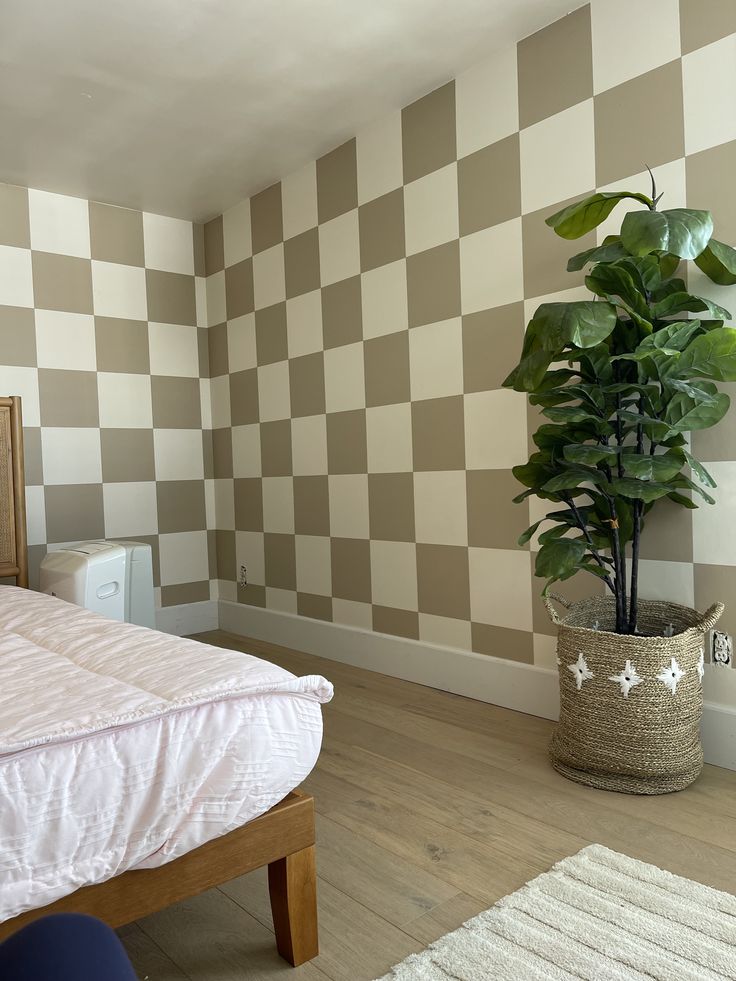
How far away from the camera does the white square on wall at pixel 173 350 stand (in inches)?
162

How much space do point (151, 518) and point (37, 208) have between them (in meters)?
1.68

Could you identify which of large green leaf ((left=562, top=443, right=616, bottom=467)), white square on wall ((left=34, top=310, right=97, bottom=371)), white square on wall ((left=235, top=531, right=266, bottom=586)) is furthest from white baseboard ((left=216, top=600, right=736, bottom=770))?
white square on wall ((left=34, top=310, right=97, bottom=371))

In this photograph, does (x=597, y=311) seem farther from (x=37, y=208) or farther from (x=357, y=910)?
(x=37, y=208)

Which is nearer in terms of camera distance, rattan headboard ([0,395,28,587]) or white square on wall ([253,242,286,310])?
rattan headboard ([0,395,28,587])

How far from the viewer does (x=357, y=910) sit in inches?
60.2

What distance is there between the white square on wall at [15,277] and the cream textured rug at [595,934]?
3.42m

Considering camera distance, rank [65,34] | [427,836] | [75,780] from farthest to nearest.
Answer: [65,34]
[427,836]
[75,780]

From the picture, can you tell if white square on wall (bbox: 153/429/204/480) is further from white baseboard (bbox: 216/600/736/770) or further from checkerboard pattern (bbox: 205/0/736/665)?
white baseboard (bbox: 216/600/736/770)

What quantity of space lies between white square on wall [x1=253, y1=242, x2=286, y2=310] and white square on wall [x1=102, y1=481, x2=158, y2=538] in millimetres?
1189

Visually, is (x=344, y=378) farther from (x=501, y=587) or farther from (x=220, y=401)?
(x=501, y=587)

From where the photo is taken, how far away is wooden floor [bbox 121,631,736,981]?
Result: 142 cm

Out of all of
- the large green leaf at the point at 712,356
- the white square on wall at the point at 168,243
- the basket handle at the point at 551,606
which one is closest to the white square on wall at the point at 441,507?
the basket handle at the point at 551,606

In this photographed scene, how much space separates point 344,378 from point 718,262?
5.80 ft

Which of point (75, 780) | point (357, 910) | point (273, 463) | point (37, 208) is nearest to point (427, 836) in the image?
point (357, 910)
